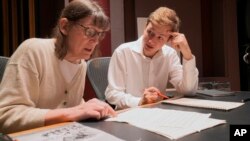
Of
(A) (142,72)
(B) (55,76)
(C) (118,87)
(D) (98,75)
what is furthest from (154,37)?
(B) (55,76)

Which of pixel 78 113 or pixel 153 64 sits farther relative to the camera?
pixel 153 64

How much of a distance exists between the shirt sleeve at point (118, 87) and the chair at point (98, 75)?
287 mm

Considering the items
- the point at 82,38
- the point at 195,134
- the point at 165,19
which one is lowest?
the point at 195,134

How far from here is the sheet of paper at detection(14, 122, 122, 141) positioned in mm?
774

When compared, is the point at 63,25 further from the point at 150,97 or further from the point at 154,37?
the point at 154,37

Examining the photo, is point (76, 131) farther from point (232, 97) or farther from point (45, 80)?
point (232, 97)

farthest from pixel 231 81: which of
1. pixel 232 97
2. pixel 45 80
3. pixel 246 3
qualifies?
pixel 45 80

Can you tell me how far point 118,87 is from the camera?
1673mm

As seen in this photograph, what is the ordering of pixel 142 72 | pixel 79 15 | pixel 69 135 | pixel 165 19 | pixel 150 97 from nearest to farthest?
pixel 69 135
pixel 79 15
pixel 150 97
pixel 165 19
pixel 142 72

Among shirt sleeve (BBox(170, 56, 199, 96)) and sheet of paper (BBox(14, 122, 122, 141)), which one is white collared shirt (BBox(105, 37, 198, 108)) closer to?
shirt sleeve (BBox(170, 56, 199, 96))

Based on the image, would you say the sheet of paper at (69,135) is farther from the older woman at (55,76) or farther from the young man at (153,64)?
the young man at (153,64)

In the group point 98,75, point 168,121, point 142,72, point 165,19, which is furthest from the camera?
point 98,75

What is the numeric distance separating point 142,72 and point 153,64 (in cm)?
9

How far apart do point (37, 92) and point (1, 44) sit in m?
2.42
